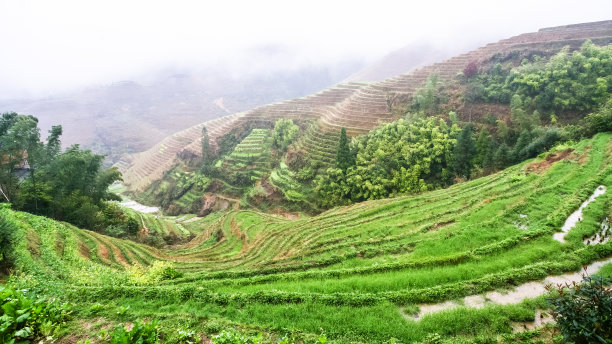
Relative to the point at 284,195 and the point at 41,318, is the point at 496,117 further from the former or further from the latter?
the point at 41,318

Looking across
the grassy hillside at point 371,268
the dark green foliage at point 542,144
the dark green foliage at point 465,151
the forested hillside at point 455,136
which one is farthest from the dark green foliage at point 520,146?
the grassy hillside at point 371,268

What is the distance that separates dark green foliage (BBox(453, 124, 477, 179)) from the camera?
1108 inches

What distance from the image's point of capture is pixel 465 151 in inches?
1121

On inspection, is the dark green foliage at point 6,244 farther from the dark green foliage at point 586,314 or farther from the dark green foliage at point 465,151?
the dark green foliage at point 465,151

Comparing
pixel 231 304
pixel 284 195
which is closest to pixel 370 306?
pixel 231 304

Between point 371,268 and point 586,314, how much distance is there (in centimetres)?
625

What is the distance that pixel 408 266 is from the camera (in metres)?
9.93

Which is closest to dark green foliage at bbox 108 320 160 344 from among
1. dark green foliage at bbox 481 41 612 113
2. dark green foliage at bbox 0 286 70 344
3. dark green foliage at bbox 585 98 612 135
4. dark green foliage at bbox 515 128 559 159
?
dark green foliage at bbox 0 286 70 344

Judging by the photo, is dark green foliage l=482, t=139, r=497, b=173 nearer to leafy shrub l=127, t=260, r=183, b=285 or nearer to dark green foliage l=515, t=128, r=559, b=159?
dark green foliage l=515, t=128, r=559, b=159

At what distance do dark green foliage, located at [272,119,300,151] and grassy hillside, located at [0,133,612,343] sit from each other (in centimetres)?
3503

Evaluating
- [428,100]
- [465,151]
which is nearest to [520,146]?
[465,151]

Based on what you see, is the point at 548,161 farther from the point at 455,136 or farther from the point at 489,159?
the point at 455,136

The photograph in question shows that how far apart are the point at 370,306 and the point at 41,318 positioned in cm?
770

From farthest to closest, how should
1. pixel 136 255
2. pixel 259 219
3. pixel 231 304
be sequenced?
pixel 259 219
pixel 136 255
pixel 231 304
